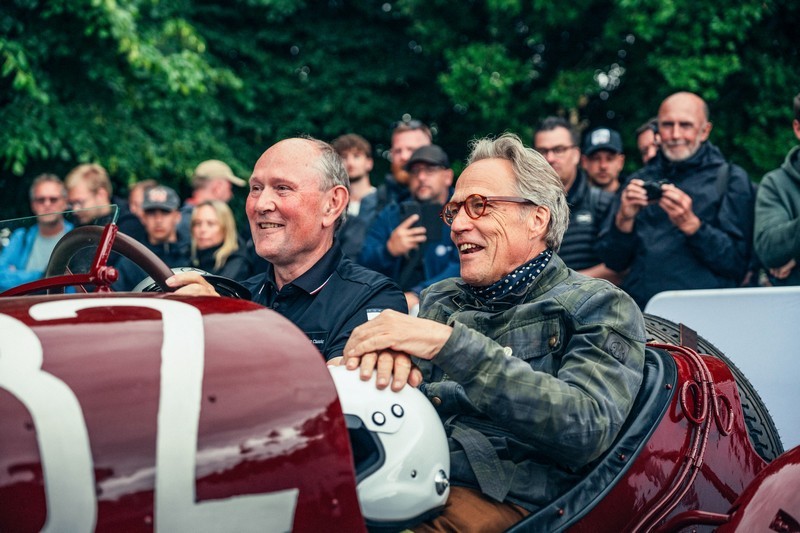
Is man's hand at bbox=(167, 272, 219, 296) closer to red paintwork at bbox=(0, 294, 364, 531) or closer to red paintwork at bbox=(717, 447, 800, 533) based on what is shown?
red paintwork at bbox=(0, 294, 364, 531)

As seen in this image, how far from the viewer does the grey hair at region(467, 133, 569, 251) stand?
3.06m

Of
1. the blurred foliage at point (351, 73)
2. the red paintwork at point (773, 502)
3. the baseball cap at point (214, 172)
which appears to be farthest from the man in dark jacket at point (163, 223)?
the red paintwork at point (773, 502)

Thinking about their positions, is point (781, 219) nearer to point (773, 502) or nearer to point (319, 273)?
point (319, 273)

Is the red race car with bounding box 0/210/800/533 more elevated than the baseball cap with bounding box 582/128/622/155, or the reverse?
the baseball cap with bounding box 582/128/622/155

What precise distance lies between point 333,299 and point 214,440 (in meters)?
1.76

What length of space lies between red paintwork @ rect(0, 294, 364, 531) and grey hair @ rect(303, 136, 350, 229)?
1.75 meters

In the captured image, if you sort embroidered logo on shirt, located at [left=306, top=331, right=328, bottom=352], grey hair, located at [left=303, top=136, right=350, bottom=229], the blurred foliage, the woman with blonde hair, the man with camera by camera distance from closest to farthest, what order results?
1. embroidered logo on shirt, located at [left=306, top=331, right=328, bottom=352]
2. grey hair, located at [left=303, top=136, right=350, bottom=229]
3. the man with camera
4. the woman with blonde hair
5. the blurred foliage

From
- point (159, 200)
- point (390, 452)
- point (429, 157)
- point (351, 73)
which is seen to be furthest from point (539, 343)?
point (351, 73)

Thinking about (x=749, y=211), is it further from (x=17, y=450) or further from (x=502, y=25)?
(x=502, y=25)

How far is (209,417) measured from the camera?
1.84m

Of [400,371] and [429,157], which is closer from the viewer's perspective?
[400,371]

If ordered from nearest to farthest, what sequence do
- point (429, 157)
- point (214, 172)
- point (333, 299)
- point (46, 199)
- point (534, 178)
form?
point (534, 178) < point (333, 299) < point (429, 157) < point (46, 199) < point (214, 172)

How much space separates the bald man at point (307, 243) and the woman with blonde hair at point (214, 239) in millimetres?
2821

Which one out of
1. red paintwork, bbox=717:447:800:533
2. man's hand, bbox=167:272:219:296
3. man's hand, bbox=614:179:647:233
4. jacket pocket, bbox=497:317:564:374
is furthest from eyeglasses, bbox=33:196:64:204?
red paintwork, bbox=717:447:800:533
